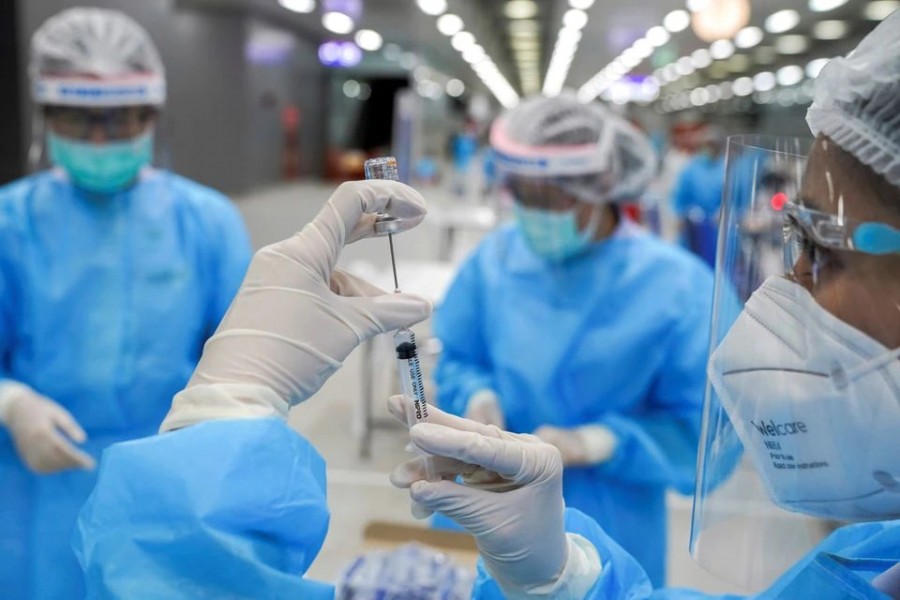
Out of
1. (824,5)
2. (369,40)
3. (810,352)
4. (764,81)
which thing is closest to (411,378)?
(810,352)

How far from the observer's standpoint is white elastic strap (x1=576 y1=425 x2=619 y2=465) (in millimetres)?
1426

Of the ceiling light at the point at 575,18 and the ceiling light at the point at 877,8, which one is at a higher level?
the ceiling light at the point at 877,8

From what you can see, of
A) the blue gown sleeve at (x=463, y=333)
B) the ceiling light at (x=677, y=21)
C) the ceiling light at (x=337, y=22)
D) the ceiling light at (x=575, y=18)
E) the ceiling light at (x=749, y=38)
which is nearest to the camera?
the blue gown sleeve at (x=463, y=333)

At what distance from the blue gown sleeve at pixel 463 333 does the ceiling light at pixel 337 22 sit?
13.3ft

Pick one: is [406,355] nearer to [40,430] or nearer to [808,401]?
[808,401]

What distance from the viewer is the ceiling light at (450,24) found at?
8052 mm

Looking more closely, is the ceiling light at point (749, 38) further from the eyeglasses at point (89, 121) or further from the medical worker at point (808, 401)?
the medical worker at point (808, 401)

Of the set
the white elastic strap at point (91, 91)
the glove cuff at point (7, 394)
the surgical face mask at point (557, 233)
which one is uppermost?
the white elastic strap at point (91, 91)

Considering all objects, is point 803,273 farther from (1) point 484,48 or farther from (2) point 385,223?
(1) point 484,48

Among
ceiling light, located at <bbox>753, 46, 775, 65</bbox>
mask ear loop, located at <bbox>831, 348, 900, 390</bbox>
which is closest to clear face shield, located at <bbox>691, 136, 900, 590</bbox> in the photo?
mask ear loop, located at <bbox>831, 348, 900, 390</bbox>

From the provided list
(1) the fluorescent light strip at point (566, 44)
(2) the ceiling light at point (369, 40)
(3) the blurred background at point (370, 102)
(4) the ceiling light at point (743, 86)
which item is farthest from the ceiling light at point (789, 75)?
(2) the ceiling light at point (369, 40)

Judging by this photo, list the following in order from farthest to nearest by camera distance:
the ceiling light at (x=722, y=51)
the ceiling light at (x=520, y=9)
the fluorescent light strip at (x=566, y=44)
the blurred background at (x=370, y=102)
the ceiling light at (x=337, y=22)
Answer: the ceiling light at (x=722, y=51), the ceiling light at (x=520, y=9), the fluorescent light strip at (x=566, y=44), the ceiling light at (x=337, y=22), the blurred background at (x=370, y=102)

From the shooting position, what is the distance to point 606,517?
1.53 metres

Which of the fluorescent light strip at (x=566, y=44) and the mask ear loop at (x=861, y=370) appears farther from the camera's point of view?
the fluorescent light strip at (x=566, y=44)
